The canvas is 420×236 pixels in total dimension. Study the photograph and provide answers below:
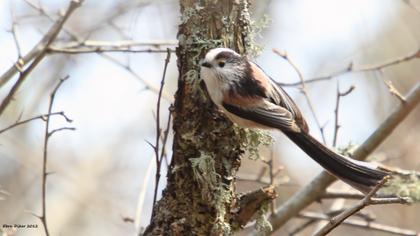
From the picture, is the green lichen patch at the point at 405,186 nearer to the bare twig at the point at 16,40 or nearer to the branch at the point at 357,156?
the branch at the point at 357,156

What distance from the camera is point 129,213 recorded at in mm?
5965

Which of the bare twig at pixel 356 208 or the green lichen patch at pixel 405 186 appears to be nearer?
the bare twig at pixel 356 208

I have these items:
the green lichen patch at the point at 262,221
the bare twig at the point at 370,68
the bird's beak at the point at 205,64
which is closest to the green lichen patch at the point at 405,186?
the bare twig at the point at 370,68

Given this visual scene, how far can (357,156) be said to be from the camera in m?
3.02

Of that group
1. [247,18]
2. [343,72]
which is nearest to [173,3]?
[343,72]

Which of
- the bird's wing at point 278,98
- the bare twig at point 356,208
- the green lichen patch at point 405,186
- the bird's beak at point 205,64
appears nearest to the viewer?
the bare twig at point 356,208

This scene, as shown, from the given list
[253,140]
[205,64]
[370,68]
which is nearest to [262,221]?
[253,140]

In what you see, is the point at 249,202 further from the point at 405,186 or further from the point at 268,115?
the point at 405,186

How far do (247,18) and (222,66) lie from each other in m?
0.26

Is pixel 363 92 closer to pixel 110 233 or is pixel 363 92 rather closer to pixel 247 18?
pixel 110 233

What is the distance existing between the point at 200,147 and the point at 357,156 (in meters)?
1.15

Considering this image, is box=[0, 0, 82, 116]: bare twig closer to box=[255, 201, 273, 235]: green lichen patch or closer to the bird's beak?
the bird's beak

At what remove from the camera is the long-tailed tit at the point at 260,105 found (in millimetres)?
2090

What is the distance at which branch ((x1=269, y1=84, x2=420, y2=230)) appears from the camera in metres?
3.03
